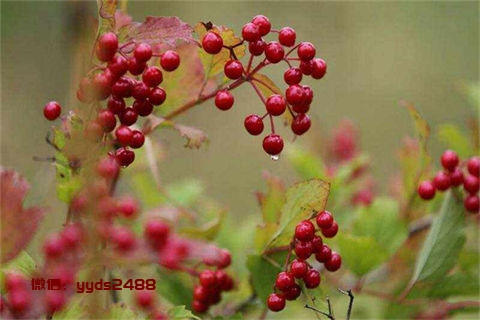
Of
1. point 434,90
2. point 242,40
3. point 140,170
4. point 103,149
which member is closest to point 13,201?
point 103,149

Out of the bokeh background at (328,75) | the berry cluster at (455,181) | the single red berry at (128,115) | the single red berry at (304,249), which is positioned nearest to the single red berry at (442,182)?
the berry cluster at (455,181)

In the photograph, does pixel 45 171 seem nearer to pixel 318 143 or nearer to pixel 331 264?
pixel 331 264

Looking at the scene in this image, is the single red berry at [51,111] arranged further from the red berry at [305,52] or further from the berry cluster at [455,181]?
the berry cluster at [455,181]

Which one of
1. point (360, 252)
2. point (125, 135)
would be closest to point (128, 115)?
point (125, 135)

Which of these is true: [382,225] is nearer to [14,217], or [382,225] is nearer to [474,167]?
[474,167]

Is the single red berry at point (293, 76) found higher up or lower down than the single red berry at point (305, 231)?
higher up

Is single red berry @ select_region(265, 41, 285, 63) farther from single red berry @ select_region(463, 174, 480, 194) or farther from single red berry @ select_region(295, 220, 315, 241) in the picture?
single red berry @ select_region(463, 174, 480, 194)
